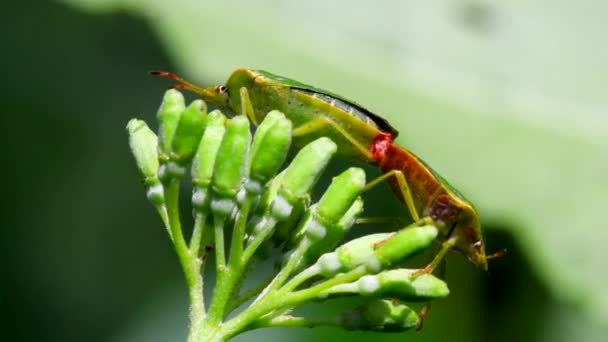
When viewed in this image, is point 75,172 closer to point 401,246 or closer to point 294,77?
point 294,77

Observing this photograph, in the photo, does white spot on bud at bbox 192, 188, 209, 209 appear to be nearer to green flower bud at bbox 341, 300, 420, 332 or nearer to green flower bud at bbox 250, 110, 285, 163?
green flower bud at bbox 250, 110, 285, 163

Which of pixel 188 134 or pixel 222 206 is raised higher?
pixel 188 134

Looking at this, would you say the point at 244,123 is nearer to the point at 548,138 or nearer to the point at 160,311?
the point at 160,311

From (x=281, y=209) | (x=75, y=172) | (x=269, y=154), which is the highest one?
(x=269, y=154)

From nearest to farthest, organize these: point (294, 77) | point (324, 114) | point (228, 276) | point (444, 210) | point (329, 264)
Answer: point (228, 276) < point (329, 264) < point (444, 210) < point (324, 114) < point (294, 77)

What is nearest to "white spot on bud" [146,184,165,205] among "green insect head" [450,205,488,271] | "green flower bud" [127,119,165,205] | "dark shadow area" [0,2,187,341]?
"green flower bud" [127,119,165,205]

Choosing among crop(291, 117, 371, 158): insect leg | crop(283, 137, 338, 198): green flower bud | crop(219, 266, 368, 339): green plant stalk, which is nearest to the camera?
crop(219, 266, 368, 339): green plant stalk

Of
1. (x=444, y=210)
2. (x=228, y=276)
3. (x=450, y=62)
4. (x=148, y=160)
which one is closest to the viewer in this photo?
(x=228, y=276)

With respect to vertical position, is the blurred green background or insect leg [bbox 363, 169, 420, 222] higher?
insect leg [bbox 363, 169, 420, 222]

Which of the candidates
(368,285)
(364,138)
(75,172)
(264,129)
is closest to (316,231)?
(368,285)
